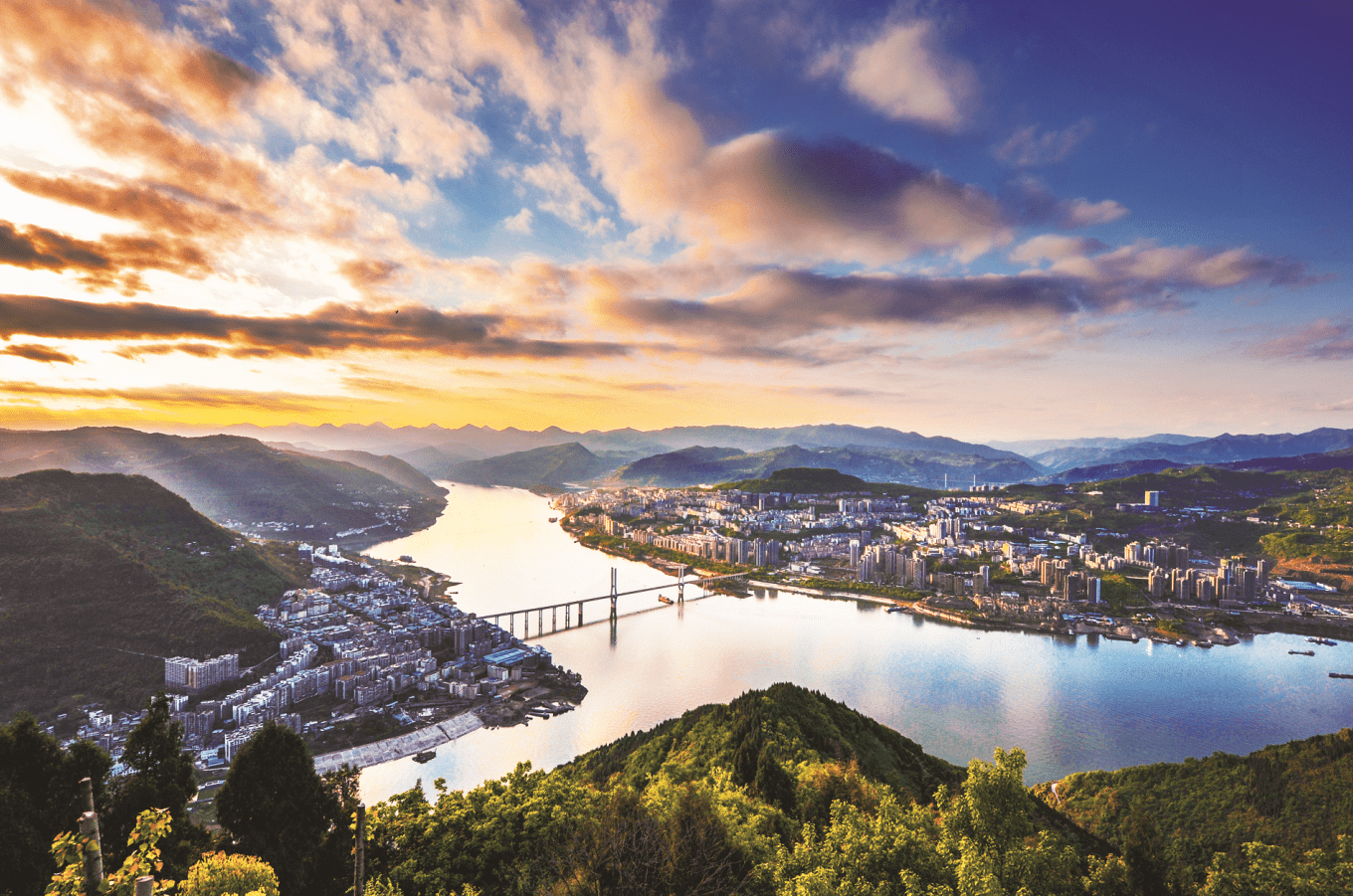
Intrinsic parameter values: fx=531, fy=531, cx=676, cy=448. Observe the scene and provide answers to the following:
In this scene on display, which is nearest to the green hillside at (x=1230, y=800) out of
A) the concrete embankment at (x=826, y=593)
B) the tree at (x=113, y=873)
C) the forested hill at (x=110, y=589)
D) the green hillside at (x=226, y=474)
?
the tree at (x=113, y=873)

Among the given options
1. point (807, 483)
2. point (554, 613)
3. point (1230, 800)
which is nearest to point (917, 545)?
point (807, 483)

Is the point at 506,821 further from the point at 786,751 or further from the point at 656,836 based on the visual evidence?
the point at 786,751

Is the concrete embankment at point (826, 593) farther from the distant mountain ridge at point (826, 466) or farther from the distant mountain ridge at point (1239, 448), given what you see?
the distant mountain ridge at point (1239, 448)

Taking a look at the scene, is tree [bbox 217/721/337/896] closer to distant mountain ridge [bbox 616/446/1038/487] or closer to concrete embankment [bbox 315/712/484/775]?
concrete embankment [bbox 315/712/484/775]

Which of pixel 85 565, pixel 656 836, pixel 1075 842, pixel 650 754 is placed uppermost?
pixel 656 836

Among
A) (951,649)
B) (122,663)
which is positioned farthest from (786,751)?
(122,663)
